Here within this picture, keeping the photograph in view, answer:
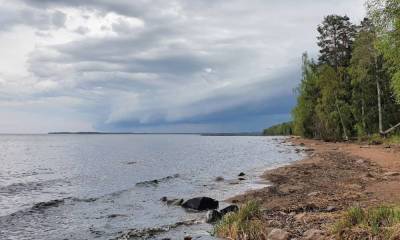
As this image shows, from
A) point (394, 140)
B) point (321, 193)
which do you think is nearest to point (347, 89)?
point (394, 140)

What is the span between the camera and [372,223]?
1202 cm

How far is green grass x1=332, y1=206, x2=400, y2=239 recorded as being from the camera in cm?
1139

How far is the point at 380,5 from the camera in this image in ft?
111

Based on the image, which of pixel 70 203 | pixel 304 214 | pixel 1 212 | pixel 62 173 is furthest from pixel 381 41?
pixel 62 173

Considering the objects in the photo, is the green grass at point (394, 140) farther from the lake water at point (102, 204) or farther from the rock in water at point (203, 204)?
the rock in water at point (203, 204)

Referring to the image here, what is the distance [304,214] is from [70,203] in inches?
653

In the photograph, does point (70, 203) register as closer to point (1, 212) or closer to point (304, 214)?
point (1, 212)

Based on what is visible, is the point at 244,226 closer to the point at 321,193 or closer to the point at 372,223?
the point at 372,223

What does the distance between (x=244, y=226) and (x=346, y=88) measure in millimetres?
71771

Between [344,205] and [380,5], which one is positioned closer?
[344,205]

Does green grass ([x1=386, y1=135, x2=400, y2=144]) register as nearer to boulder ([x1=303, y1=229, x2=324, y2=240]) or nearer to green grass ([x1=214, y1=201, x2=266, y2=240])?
green grass ([x1=214, y1=201, x2=266, y2=240])

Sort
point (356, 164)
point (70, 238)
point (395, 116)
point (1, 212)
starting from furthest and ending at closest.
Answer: point (395, 116), point (356, 164), point (1, 212), point (70, 238)

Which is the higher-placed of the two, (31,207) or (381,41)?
(381,41)

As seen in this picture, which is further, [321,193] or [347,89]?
[347,89]
